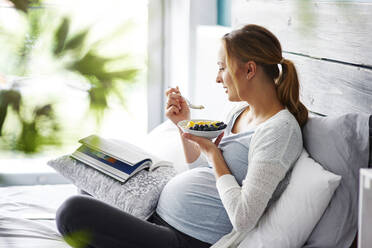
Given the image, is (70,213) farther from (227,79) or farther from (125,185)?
(227,79)

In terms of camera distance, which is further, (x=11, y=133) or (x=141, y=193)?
(x=141, y=193)

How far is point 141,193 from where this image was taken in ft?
5.37

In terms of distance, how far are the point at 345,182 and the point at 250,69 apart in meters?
0.42

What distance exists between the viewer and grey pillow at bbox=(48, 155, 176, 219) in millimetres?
1628

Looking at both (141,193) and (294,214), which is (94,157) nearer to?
(141,193)

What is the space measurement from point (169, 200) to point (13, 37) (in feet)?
4.39

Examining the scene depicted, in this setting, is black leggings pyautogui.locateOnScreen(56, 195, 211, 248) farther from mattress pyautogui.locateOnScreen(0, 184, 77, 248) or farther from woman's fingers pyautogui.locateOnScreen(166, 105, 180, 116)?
woman's fingers pyautogui.locateOnScreen(166, 105, 180, 116)

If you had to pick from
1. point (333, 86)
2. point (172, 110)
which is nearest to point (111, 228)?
point (172, 110)

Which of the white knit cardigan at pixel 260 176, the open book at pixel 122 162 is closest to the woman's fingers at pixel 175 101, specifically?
the open book at pixel 122 162

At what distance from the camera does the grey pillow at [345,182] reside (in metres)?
1.20

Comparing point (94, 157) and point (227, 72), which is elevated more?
point (227, 72)

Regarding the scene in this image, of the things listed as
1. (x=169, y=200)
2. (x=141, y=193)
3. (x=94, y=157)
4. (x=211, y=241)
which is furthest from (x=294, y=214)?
(x=94, y=157)

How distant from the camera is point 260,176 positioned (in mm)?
1263

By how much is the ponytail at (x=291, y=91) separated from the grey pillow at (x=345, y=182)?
0.57 ft
